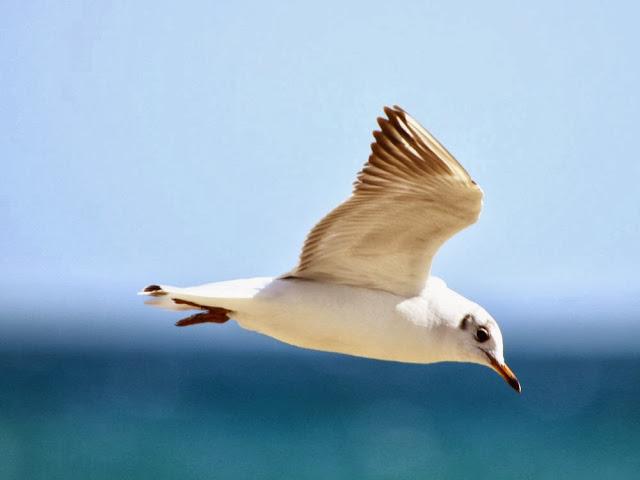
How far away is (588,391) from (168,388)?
20.3 feet

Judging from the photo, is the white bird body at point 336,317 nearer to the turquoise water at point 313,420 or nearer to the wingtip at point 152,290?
the wingtip at point 152,290

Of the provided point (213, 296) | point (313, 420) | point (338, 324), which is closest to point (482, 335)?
point (338, 324)

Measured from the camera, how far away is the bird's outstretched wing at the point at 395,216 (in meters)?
5.48

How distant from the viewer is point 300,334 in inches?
226

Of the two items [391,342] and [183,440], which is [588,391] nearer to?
[183,440]

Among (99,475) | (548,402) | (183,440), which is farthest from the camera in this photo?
(548,402)

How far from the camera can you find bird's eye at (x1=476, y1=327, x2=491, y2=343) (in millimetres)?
5746

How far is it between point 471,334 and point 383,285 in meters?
0.42

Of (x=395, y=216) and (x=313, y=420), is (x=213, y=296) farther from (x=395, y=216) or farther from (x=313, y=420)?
(x=313, y=420)

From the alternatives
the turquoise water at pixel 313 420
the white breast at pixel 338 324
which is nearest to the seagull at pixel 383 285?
the white breast at pixel 338 324

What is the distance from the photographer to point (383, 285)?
19.3 ft

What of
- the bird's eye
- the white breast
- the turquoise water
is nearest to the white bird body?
the white breast

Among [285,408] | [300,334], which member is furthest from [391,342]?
[285,408]

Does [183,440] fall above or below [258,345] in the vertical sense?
below
